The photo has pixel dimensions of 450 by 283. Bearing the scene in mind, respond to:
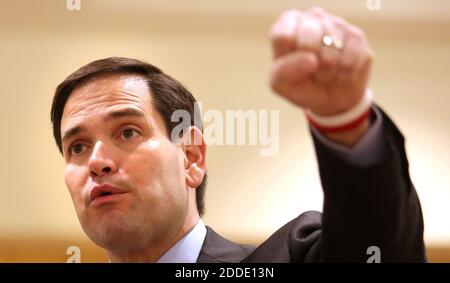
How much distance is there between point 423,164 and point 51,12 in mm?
920

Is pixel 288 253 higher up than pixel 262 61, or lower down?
lower down

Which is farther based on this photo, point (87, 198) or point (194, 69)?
point (194, 69)

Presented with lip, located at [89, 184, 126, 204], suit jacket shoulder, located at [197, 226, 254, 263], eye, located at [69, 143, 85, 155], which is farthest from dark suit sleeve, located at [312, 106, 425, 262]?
eye, located at [69, 143, 85, 155]

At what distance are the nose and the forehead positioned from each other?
9 cm

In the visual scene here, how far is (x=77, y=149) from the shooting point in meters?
1.22

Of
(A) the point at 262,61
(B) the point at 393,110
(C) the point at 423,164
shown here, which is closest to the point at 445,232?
(C) the point at 423,164

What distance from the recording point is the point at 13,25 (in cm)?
137

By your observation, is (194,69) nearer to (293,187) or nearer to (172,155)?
(172,155)

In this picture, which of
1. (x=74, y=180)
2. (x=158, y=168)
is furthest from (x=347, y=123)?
(x=74, y=180)

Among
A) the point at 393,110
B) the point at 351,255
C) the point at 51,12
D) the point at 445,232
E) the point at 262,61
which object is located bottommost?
the point at 445,232

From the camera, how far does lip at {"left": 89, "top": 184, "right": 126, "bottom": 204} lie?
1.14m

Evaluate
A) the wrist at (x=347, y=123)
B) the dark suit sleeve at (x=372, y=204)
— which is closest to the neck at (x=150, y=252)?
the dark suit sleeve at (x=372, y=204)

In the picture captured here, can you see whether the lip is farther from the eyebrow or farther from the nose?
the eyebrow

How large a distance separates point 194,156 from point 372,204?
524mm
